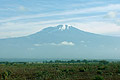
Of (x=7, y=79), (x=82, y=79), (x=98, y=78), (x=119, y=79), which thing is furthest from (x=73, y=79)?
(x=7, y=79)

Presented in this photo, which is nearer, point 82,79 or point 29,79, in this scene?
point 82,79

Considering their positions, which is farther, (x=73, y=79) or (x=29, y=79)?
(x=29, y=79)

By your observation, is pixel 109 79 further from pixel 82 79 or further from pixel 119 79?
pixel 82 79

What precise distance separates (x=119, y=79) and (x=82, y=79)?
3996 mm

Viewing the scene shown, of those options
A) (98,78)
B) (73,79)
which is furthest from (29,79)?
(98,78)

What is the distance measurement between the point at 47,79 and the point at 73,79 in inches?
134

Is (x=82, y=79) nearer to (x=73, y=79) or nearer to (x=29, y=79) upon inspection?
(x=73, y=79)

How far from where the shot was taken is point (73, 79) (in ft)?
86.7

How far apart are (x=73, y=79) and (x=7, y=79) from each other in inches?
334

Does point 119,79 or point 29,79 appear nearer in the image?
point 119,79

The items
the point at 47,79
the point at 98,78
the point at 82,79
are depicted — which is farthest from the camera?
the point at 47,79

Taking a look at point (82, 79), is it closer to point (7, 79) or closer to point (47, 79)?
point (47, 79)

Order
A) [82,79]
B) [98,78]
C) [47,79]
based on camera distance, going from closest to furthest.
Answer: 1. [98,78]
2. [82,79]
3. [47,79]

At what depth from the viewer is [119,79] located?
2489 cm
